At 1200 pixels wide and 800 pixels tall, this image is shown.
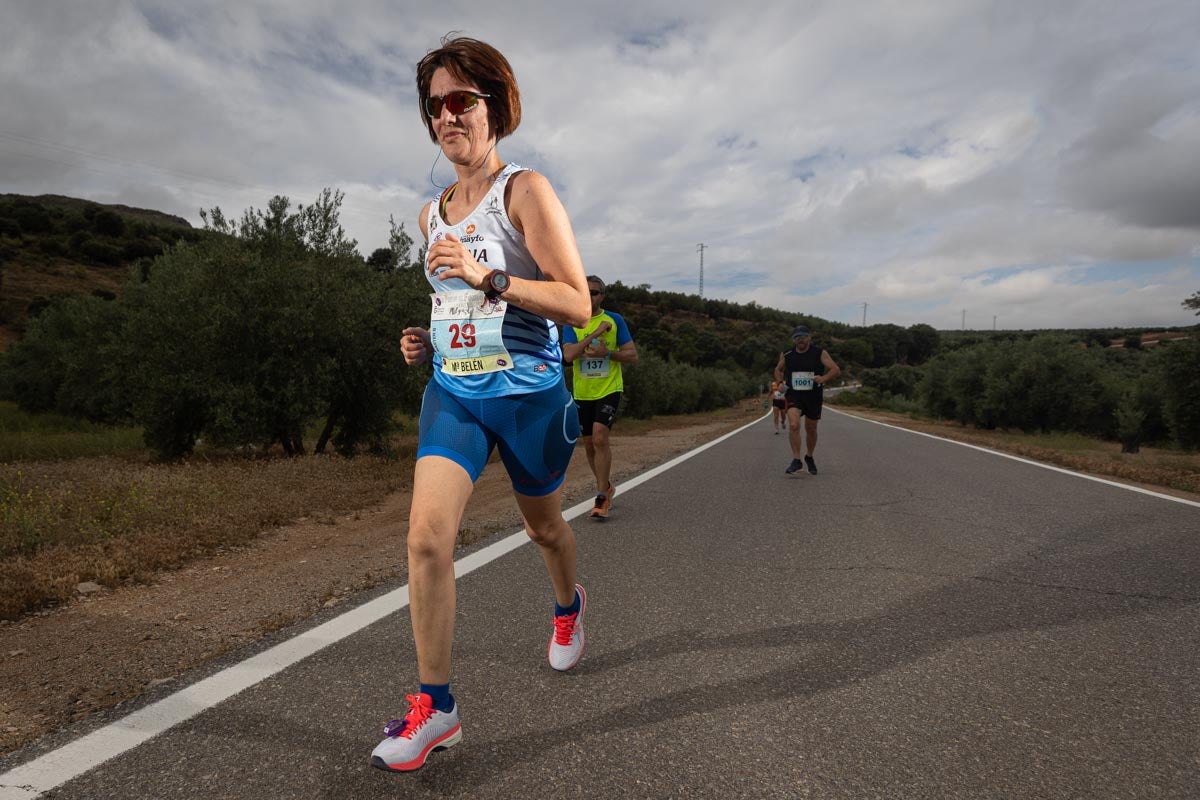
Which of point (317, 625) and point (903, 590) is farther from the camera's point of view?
point (903, 590)

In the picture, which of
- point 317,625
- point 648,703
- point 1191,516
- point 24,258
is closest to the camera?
point 648,703

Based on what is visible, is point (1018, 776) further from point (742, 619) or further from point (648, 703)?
point (742, 619)

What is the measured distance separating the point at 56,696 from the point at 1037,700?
3.56 m

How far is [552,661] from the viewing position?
2.82 m

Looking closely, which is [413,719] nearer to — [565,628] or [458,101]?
[565,628]

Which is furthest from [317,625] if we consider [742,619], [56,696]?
[742,619]

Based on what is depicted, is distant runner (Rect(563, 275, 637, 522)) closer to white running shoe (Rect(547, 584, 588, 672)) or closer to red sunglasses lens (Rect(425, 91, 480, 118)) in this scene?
white running shoe (Rect(547, 584, 588, 672))

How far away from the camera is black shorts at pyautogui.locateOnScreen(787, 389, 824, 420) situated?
31.9ft

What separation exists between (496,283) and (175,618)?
2903 millimetres

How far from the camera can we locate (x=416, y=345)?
2461mm

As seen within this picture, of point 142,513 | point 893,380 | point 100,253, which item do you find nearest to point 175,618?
point 142,513

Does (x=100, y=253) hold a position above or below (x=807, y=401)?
above

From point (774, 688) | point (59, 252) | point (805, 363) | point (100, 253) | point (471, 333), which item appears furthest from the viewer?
point (100, 253)

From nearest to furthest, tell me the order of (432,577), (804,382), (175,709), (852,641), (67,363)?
1. (432,577)
2. (175,709)
3. (852,641)
4. (804,382)
5. (67,363)
